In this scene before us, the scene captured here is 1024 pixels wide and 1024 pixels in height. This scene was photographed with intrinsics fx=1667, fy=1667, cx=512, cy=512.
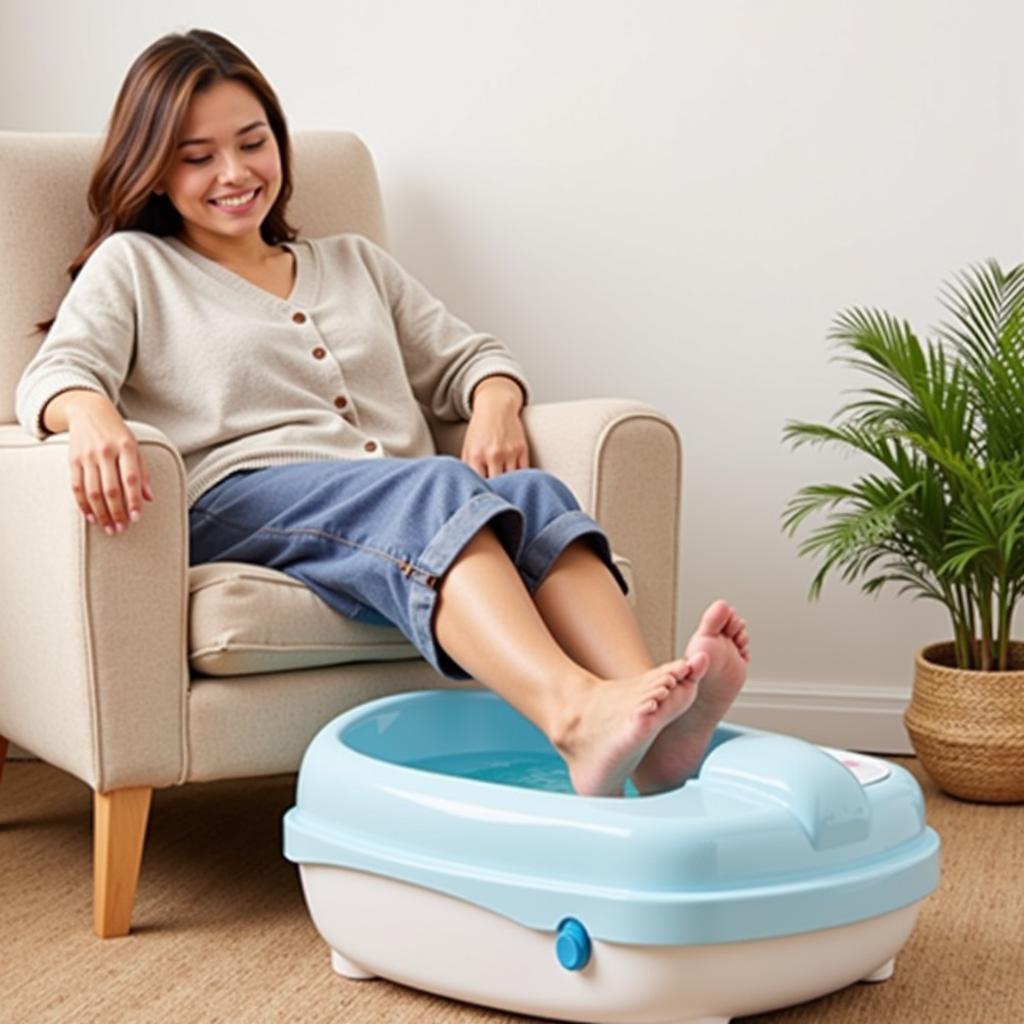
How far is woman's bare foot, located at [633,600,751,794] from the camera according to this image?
151 cm

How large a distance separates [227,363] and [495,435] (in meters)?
0.36

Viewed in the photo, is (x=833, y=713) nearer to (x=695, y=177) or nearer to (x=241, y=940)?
(x=695, y=177)

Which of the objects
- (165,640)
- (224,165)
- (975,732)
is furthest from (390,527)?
(975,732)

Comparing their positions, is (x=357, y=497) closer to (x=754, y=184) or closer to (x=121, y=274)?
(x=121, y=274)

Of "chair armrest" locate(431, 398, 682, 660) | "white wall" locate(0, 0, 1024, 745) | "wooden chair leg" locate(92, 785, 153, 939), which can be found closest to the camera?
"wooden chair leg" locate(92, 785, 153, 939)

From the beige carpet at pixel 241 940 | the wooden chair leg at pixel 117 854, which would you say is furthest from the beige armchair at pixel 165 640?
the beige carpet at pixel 241 940

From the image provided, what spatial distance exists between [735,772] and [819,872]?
4.5 inches

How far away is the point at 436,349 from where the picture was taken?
244cm

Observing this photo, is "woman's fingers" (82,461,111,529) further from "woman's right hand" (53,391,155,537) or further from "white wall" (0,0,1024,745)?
"white wall" (0,0,1024,745)

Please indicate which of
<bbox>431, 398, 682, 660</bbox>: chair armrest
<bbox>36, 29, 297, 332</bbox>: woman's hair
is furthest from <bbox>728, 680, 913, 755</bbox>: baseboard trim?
<bbox>36, 29, 297, 332</bbox>: woman's hair

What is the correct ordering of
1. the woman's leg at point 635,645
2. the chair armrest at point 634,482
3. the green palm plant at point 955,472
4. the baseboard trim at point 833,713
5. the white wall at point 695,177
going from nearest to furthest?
the woman's leg at point 635,645
the chair armrest at point 634,482
the green palm plant at point 955,472
the white wall at point 695,177
the baseboard trim at point 833,713

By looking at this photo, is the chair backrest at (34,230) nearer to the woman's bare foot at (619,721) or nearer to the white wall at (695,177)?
the white wall at (695,177)

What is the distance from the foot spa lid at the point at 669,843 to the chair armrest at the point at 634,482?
491mm

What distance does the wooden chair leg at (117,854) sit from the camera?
1.84m
